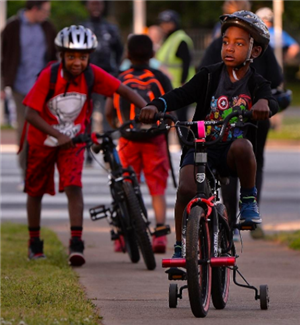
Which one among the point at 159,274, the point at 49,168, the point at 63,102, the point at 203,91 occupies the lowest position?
the point at 159,274

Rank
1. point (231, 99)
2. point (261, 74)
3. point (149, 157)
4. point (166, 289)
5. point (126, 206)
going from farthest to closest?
point (261, 74)
point (149, 157)
point (126, 206)
point (166, 289)
point (231, 99)

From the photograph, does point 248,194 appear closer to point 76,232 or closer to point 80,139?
point 80,139

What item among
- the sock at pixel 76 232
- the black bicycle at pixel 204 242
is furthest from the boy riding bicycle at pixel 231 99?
the sock at pixel 76 232

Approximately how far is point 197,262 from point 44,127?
2715 mm

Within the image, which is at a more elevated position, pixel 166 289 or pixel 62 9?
pixel 62 9

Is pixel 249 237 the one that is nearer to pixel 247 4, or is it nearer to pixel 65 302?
pixel 247 4

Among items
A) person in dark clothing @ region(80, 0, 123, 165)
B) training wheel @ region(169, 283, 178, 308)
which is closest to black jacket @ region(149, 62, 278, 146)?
training wheel @ region(169, 283, 178, 308)

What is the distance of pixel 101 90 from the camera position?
8.10 metres

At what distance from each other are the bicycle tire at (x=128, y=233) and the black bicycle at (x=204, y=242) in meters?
2.06

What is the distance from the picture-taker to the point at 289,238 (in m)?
9.32

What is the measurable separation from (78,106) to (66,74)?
0.26 meters

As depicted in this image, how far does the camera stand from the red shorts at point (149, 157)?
8977 mm

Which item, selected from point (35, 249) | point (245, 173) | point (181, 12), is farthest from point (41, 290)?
point (181, 12)

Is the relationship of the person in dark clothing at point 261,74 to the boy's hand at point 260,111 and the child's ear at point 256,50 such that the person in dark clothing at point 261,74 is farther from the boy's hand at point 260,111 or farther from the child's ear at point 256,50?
the boy's hand at point 260,111
